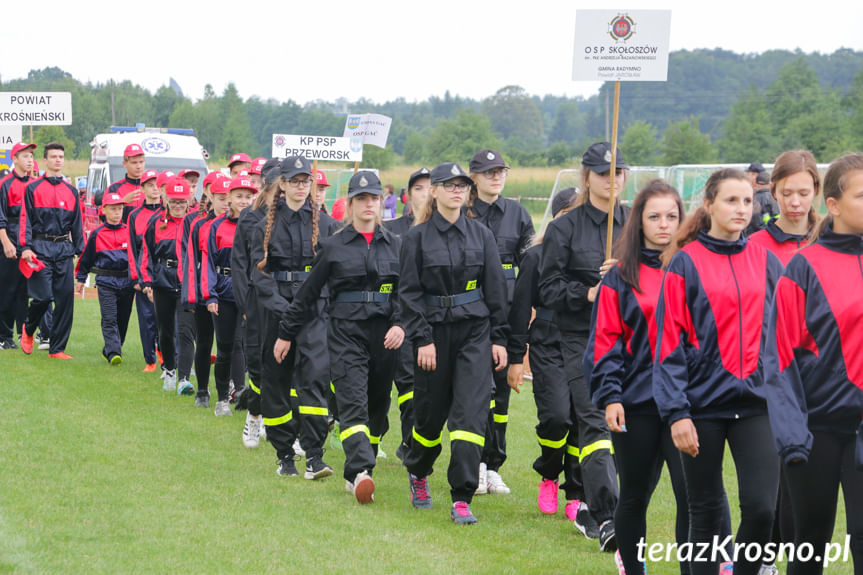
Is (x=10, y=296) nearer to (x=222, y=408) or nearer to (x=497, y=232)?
(x=222, y=408)

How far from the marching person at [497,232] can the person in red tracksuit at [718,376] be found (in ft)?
11.7

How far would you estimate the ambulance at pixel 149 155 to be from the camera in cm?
→ 2550

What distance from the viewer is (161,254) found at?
1301 centimetres

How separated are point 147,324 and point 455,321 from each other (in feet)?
24.7

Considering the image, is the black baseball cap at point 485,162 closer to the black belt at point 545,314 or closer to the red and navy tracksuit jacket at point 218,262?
the black belt at point 545,314

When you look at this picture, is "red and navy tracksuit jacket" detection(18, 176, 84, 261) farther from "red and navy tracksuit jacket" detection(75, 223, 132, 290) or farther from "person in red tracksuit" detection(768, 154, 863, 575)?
"person in red tracksuit" detection(768, 154, 863, 575)

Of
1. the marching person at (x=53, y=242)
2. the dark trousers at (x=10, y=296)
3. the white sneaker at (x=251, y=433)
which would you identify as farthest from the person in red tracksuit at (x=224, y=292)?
the dark trousers at (x=10, y=296)

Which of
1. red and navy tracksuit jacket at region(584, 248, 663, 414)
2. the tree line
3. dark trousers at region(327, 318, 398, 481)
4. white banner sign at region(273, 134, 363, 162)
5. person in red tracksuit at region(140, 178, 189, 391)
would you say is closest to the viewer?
red and navy tracksuit jacket at region(584, 248, 663, 414)

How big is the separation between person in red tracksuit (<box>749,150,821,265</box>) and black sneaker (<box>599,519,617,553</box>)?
1.85 m

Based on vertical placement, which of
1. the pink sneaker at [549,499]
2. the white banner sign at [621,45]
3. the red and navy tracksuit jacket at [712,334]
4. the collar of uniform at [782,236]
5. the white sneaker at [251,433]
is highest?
the white banner sign at [621,45]

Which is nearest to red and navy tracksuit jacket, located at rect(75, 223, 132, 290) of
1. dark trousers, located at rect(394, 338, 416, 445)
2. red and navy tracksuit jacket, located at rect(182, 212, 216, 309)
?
red and navy tracksuit jacket, located at rect(182, 212, 216, 309)

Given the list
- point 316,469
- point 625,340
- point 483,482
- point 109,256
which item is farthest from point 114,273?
point 625,340

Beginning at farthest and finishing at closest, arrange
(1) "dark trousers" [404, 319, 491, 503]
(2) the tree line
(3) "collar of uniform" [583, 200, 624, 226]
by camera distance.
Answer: (2) the tree line → (1) "dark trousers" [404, 319, 491, 503] → (3) "collar of uniform" [583, 200, 624, 226]

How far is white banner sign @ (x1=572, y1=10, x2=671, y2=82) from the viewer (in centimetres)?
769
